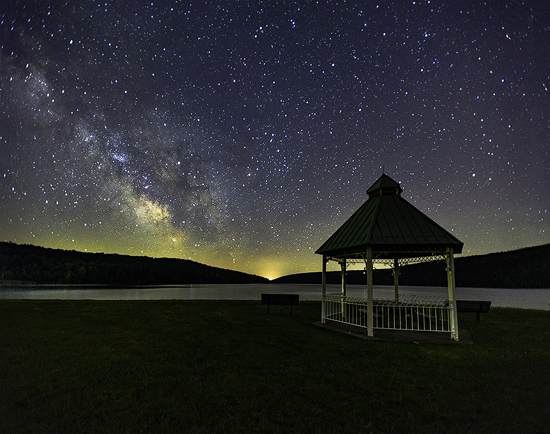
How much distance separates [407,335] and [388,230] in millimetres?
4019

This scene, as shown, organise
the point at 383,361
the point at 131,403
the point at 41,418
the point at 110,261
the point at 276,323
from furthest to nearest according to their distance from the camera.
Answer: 1. the point at 110,261
2. the point at 276,323
3. the point at 383,361
4. the point at 131,403
5. the point at 41,418

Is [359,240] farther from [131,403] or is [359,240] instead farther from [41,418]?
[41,418]

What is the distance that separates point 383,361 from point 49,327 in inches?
476

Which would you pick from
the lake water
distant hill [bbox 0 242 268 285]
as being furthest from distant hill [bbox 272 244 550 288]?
distant hill [bbox 0 242 268 285]

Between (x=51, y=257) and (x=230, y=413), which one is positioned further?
(x=51, y=257)

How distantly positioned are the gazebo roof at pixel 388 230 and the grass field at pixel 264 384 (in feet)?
11.2

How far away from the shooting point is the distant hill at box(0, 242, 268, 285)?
101 metres

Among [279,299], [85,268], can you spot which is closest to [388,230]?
[279,299]

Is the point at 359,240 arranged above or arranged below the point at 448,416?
above

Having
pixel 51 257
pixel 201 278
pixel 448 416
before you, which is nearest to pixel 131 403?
pixel 448 416

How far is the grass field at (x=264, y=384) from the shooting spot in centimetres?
427

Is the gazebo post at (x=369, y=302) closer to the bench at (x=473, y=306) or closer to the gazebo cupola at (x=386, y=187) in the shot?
the gazebo cupola at (x=386, y=187)

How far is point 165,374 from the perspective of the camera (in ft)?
20.1

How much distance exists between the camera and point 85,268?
356 feet
